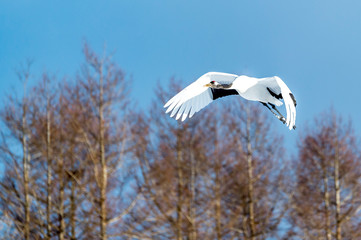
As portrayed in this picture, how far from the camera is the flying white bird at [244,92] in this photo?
519 centimetres

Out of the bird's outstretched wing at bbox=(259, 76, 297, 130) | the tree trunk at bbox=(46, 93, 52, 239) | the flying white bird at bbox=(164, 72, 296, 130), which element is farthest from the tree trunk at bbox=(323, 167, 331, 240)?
the bird's outstretched wing at bbox=(259, 76, 297, 130)

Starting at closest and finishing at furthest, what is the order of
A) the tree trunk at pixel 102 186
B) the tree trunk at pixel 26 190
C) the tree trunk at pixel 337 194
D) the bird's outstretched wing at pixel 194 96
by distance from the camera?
the bird's outstretched wing at pixel 194 96, the tree trunk at pixel 102 186, the tree trunk at pixel 26 190, the tree trunk at pixel 337 194

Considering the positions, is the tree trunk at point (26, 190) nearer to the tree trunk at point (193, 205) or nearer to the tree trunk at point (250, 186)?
the tree trunk at point (193, 205)

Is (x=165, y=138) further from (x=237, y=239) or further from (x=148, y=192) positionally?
(x=237, y=239)

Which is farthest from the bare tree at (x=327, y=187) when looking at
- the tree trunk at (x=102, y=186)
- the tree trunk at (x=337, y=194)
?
the tree trunk at (x=102, y=186)

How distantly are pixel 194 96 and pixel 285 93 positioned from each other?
1.72m

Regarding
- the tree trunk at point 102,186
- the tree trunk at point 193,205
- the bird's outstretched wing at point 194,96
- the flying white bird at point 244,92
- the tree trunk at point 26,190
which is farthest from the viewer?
the tree trunk at point 193,205

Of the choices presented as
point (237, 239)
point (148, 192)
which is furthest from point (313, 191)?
point (148, 192)

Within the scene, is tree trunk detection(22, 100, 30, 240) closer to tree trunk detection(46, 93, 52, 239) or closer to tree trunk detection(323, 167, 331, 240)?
tree trunk detection(46, 93, 52, 239)

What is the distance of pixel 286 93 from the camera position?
523 cm

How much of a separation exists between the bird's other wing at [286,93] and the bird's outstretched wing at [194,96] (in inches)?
24.1

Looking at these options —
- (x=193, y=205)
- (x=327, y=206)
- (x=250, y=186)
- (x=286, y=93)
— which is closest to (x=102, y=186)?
(x=193, y=205)

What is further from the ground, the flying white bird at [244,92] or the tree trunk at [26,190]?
the tree trunk at [26,190]

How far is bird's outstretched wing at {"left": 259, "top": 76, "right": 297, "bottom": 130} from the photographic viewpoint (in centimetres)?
486
